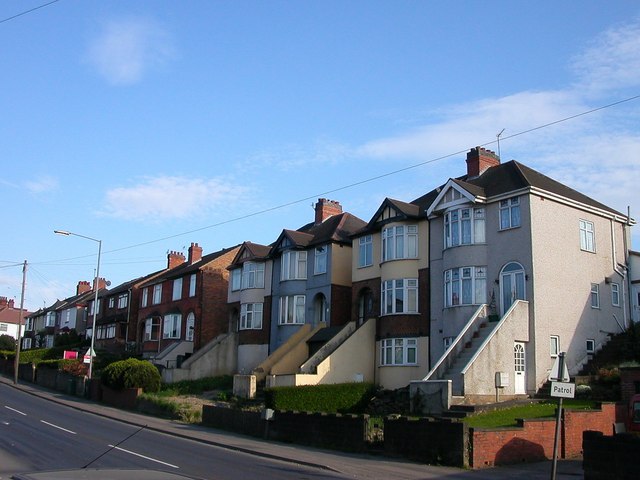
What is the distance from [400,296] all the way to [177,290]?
27971 millimetres

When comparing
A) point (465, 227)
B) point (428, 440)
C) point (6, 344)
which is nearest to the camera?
point (428, 440)

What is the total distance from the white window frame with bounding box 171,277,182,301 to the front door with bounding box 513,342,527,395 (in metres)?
34.3

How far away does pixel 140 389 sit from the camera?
121 ft

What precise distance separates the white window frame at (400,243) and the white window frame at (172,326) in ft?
83.7

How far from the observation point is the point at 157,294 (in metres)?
61.1

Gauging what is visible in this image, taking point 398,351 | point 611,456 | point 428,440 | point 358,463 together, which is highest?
point 398,351

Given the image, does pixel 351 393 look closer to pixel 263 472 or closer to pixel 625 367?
pixel 625 367

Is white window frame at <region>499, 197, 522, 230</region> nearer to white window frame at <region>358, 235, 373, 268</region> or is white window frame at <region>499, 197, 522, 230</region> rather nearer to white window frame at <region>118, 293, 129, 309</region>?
white window frame at <region>358, 235, 373, 268</region>

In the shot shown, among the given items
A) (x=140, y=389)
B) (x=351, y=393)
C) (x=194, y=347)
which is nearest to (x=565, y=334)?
(x=351, y=393)

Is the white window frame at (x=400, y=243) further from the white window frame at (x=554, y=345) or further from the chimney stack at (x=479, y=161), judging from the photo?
the white window frame at (x=554, y=345)

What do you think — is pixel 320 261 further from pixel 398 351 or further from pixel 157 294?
pixel 157 294

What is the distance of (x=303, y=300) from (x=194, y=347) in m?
13.8

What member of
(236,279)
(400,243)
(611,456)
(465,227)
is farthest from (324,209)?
(611,456)

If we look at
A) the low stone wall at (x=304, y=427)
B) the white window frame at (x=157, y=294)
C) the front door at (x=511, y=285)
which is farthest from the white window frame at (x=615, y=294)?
the white window frame at (x=157, y=294)
